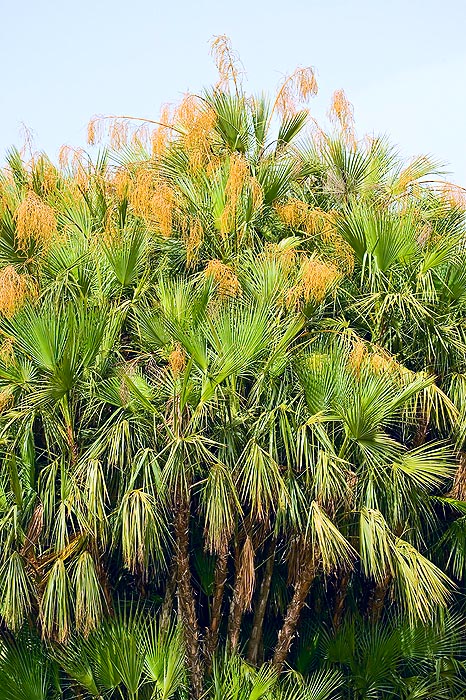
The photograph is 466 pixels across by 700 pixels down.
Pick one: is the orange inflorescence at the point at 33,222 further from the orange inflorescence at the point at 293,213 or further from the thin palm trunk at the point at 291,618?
the thin palm trunk at the point at 291,618

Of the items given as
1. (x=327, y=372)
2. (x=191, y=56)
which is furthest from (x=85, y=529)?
(x=191, y=56)

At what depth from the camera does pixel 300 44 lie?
6695mm

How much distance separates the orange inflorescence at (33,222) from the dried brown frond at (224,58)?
1764 mm

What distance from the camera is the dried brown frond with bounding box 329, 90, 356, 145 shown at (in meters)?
7.54

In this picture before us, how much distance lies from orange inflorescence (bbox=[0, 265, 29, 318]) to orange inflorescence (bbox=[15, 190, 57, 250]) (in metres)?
0.36

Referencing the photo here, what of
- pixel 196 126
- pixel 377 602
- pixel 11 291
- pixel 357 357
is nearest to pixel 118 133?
pixel 196 126

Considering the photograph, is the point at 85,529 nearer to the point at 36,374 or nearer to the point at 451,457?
the point at 36,374

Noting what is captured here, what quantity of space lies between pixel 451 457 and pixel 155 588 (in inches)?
89.1

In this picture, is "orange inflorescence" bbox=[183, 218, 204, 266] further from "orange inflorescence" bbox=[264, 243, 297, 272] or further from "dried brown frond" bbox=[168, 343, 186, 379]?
"dried brown frond" bbox=[168, 343, 186, 379]

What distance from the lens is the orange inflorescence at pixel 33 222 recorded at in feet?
21.1

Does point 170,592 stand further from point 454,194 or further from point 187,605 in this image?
point 454,194

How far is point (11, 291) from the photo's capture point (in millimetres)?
6008

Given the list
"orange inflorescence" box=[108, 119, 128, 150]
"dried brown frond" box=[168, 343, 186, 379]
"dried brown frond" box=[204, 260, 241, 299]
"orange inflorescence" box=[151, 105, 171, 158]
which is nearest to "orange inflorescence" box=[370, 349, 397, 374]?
"dried brown frond" box=[204, 260, 241, 299]

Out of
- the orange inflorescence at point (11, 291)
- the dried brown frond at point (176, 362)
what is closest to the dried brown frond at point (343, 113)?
the dried brown frond at point (176, 362)
